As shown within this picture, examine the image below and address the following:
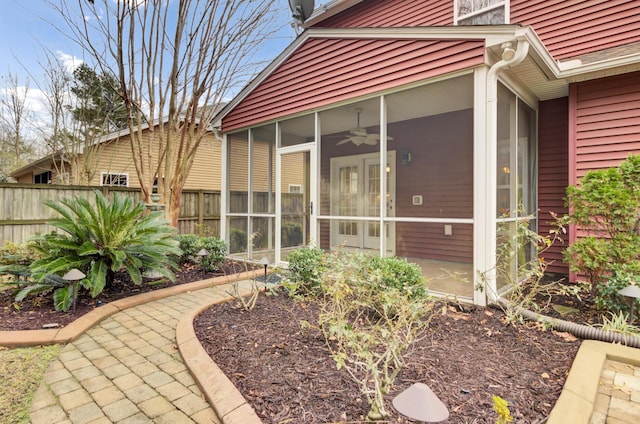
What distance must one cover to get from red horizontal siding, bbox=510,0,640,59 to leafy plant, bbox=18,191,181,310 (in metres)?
6.19

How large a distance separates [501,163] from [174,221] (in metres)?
5.18

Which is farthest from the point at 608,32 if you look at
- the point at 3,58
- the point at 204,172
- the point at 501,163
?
the point at 3,58

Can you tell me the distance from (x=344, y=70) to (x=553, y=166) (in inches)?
137

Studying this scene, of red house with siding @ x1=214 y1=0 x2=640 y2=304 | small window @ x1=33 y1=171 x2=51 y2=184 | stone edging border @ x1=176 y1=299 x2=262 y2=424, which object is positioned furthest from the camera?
small window @ x1=33 y1=171 x2=51 y2=184

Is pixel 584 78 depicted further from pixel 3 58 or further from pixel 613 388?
pixel 3 58

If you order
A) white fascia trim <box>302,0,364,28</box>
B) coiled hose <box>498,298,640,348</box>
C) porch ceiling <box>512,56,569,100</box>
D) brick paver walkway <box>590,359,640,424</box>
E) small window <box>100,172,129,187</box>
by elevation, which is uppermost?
white fascia trim <box>302,0,364,28</box>

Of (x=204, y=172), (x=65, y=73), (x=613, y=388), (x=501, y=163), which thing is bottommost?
(x=613, y=388)

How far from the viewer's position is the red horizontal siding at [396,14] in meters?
6.09

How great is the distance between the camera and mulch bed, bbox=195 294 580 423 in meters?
1.79

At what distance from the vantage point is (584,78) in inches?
163

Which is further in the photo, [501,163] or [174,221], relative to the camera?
[174,221]

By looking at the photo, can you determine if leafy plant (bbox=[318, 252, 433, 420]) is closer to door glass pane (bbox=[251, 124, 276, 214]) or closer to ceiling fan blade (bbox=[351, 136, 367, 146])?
ceiling fan blade (bbox=[351, 136, 367, 146])

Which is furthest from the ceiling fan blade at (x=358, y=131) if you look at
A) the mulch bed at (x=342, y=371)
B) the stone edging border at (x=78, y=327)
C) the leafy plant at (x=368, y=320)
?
the stone edging border at (x=78, y=327)

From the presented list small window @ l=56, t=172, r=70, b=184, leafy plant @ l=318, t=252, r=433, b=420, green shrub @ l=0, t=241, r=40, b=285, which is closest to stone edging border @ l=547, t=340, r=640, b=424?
leafy plant @ l=318, t=252, r=433, b=420
